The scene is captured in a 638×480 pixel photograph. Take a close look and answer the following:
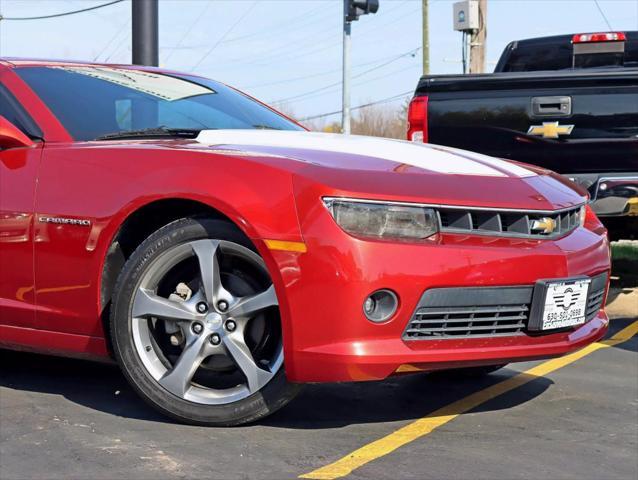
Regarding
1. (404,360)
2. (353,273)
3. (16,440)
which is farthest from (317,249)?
(16,440)

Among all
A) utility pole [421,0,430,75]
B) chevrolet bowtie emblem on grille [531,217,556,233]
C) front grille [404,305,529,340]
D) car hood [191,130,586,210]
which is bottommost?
front grille [404,305,529,340]

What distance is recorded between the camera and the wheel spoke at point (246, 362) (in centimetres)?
378

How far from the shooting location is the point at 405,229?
3621 millimetres

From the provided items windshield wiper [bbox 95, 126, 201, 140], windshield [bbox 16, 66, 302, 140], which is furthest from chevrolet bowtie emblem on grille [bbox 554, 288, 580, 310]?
windshield [bbox 16, 66, 302, 140]

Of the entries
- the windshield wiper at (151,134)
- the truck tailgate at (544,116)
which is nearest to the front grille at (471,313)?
the windshield wiper at (151,134)

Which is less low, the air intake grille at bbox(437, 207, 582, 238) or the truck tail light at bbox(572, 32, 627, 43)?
the truck tail light at bbox(572, 32, 627, 43)

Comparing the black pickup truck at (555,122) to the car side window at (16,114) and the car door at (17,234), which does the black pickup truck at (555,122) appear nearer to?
the car side window at (16,114)

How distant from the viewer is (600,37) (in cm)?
859

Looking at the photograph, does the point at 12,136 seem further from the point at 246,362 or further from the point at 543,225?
the point at 543,225

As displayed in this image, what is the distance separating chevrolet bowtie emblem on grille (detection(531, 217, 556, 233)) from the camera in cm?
388

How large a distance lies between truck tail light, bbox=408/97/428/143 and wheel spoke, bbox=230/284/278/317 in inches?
125

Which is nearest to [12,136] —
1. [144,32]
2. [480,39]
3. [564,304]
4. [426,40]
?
[564,304]

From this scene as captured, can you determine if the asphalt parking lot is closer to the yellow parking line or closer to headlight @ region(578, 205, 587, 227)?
the yellow parking line

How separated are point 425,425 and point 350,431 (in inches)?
12.7
